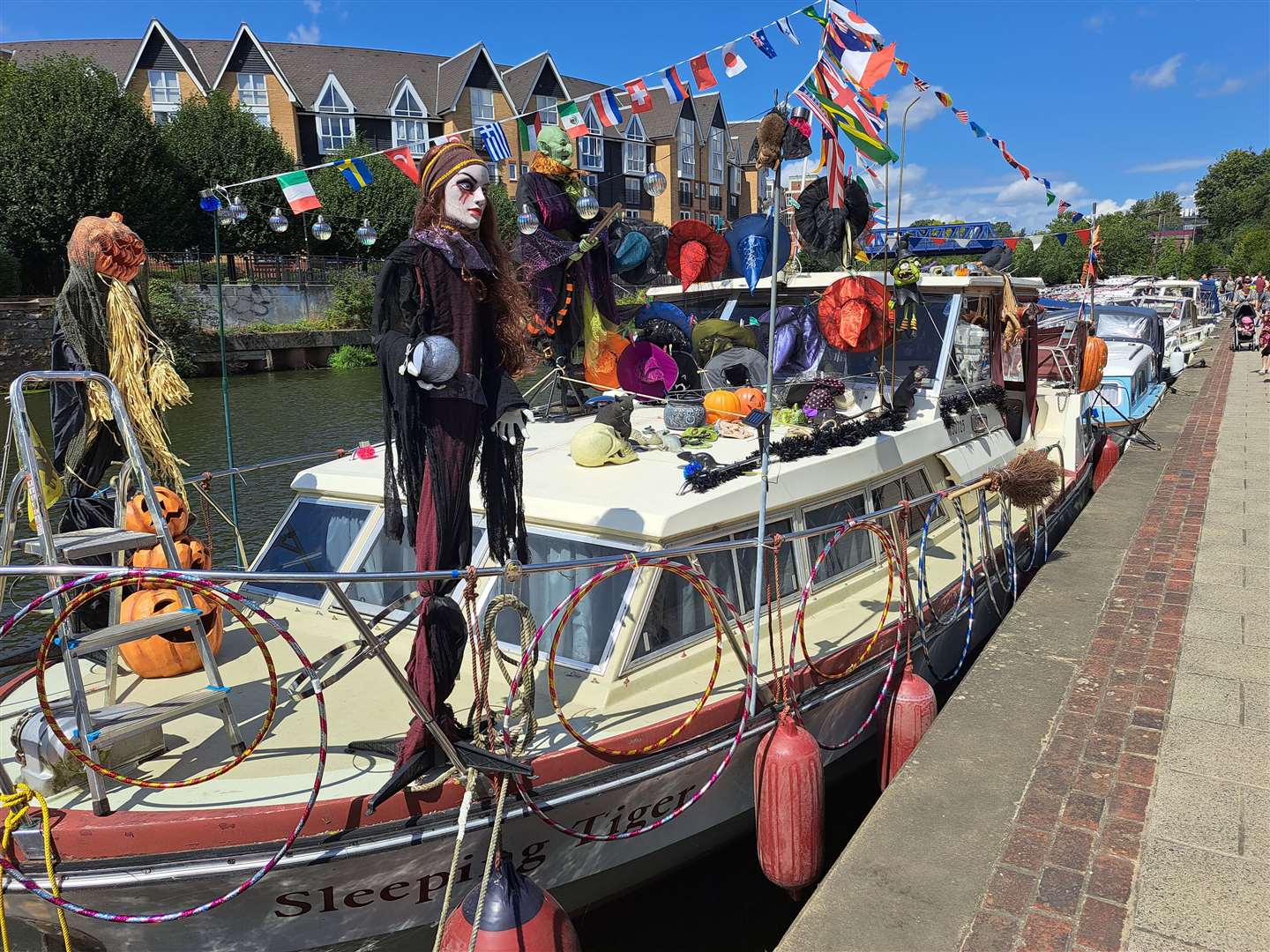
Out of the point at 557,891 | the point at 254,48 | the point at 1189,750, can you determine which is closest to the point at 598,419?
the point at 557,891

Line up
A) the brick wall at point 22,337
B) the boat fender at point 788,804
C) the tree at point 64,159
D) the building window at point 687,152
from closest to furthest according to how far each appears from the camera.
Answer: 1. the boat fender at point 788,804
2. the brick wall at point 22,337
3. the tree at point 64,159
4. the building window at point 687,152

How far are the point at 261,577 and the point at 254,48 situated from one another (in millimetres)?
51800

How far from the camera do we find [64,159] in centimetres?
2980

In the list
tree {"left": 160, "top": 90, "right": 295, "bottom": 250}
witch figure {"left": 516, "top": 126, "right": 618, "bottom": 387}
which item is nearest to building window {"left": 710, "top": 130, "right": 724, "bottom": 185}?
tree {"left": 160, "top": 90, "right": 295, "bottom": 250}

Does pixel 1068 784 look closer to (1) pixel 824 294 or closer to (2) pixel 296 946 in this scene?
(2) pixel 296 946

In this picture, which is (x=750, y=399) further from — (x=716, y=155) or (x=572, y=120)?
(x=716, y=155)

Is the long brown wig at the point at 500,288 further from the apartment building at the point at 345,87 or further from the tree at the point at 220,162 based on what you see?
the apartment building at the point at 345,87

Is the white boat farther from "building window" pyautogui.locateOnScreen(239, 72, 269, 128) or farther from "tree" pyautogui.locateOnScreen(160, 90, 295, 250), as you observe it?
"building window" pyautogui.locateOnScreen(239, 72, 269, 128)

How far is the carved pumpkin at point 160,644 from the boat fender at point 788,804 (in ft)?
8.96

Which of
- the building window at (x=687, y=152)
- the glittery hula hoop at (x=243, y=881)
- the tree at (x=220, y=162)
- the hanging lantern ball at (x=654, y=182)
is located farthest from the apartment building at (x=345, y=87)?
the glittery hula hoop at (x=243, y=881)

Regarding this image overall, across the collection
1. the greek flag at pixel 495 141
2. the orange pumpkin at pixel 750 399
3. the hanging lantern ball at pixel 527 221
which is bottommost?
the orange pumpkin at pixel 750 399

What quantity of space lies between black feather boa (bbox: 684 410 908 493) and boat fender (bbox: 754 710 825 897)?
1.32 m

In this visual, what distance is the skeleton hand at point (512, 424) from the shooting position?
3.76m

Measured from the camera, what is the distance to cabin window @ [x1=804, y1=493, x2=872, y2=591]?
5.39m
